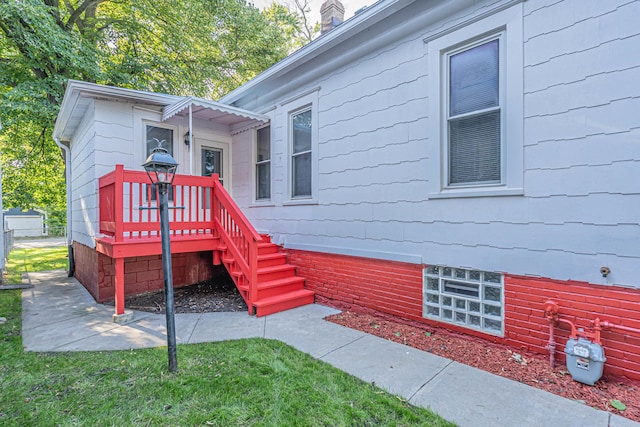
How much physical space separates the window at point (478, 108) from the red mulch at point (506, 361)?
161cm

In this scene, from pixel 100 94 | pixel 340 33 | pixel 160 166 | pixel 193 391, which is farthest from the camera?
pixel 100 94

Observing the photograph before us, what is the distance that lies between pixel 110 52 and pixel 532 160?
1242 centimetres

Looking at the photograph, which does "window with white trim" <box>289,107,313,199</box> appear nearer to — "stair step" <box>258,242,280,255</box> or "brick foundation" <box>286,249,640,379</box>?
"stair step" <box>258,242,280,255</box>

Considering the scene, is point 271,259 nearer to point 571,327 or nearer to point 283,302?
point 283,302

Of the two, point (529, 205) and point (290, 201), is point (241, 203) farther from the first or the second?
point (529, 205)

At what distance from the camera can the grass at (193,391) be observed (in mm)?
2238

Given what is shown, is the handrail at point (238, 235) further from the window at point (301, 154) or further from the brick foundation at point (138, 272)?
the brick foundation at point (138, 272)

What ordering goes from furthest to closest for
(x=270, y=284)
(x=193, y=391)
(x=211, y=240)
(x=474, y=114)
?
1. (x=211, y=240)
2. (x=270, y=284)
3. (x=474, y=114)
4. (x=193, y=391)

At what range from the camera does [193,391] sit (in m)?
2.58

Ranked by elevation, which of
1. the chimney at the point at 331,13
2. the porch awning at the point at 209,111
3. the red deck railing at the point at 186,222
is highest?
the chimney at the point at 331,13

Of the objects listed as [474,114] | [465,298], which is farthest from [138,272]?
[474,114]

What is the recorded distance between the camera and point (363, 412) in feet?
7.54

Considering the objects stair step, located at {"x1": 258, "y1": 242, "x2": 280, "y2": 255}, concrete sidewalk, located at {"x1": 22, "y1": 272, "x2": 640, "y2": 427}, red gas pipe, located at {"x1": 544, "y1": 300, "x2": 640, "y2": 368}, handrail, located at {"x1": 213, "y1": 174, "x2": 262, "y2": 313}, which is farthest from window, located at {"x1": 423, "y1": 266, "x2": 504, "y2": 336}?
stair step, located at {"x1": 258, "y1": 242, "x2": 280, "y2": 255}

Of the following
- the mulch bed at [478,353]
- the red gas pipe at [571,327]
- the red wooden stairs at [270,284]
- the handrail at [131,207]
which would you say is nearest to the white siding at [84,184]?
the handrail at [131,207]
